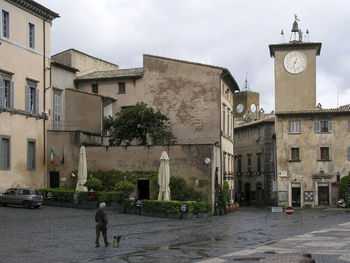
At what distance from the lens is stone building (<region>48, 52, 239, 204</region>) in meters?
37.1

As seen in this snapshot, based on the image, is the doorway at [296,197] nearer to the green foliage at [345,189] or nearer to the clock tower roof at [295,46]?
the green foliage at [345,189]

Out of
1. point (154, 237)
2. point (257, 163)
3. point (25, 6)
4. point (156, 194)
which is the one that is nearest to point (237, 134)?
point (257, 163)

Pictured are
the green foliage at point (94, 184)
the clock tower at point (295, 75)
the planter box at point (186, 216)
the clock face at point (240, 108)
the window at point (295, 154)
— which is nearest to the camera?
the planter box at point (186, 216)

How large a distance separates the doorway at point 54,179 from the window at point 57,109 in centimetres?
366

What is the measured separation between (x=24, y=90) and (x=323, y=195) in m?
28.8

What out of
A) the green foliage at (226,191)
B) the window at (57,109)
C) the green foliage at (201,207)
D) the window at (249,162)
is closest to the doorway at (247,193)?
the window at (249,162)

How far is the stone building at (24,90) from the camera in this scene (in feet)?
115

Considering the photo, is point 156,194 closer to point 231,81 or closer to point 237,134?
point 231,81

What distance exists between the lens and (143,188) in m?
37.8

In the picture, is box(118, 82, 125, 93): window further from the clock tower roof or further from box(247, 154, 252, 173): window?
box(247, 154, 252, 173): window

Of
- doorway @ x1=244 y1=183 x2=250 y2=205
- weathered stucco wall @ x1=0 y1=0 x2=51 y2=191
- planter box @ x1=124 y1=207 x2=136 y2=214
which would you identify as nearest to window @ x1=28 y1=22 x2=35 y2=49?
weathered stucco wall @ x1=0 y1=0 x2=51 y2=191

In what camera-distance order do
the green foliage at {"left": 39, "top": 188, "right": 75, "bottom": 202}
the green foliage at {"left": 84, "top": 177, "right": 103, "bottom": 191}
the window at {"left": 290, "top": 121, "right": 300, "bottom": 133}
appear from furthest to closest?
the window at {"left": 290, "top": 121, "right": 300, "bottom": 133} < the green foliage at {"left": 84, "top": 177, "right": 103, "bottom": 191} < the green foliage at {"left": 39, "top": 188, "right": 75, "bottom": 202}

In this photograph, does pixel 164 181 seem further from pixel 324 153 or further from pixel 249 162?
pixel 249 162

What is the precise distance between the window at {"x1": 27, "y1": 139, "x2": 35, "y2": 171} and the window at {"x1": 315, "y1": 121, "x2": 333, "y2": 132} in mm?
26675
